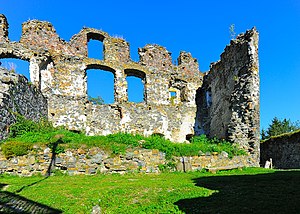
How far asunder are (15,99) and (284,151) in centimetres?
1618

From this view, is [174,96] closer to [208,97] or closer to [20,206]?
[208,97]

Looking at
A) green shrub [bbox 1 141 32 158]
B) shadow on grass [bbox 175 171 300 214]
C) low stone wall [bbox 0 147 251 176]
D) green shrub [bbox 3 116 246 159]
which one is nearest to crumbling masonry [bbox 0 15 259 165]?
green shrub [bbox 3 116 246 159]

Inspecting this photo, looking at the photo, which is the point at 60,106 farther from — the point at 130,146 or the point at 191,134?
the point at 191,134

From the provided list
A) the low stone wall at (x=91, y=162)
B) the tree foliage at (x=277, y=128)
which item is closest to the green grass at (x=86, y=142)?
the low stone wall at (x=91, y=162)

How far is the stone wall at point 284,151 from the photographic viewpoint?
17.2 m

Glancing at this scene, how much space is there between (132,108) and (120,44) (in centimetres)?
492

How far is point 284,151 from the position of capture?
18406 millimetres

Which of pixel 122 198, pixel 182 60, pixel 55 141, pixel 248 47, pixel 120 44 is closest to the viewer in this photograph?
pixel 122 198

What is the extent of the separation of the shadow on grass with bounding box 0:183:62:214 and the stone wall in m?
15.7

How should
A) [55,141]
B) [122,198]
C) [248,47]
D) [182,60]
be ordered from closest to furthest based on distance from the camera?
[122,198] < [55,141] < [248,47] < [182,60]

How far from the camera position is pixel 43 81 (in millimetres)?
17641

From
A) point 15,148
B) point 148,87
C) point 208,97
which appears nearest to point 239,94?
point 208,97

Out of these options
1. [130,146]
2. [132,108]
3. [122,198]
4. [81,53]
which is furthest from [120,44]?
[122,198]

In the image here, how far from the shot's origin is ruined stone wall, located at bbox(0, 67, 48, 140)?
10.7m
